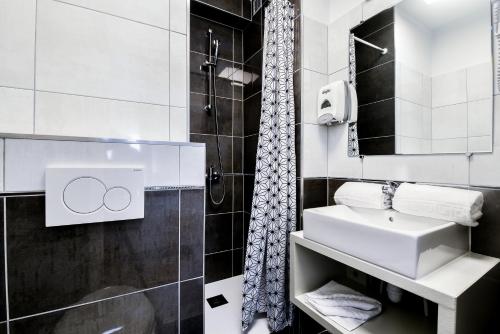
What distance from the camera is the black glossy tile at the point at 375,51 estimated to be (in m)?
1.21

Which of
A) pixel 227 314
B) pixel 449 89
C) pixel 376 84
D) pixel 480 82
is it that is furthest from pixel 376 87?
pixel 227 314

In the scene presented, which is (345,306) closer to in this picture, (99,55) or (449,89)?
(449,89)

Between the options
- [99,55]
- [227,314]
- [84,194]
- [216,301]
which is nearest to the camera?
[84,194]

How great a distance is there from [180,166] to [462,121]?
4.08 ft

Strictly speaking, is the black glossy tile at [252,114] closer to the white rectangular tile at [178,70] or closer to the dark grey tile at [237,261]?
the white rectangular tile at [178,70]

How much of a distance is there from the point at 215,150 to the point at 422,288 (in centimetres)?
166

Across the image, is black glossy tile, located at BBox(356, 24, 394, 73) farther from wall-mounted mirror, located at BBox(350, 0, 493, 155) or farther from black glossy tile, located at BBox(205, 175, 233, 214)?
black glossy tile, located at BBox(205, 175, 233, 214)

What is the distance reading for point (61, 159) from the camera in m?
0.84

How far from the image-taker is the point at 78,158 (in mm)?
862

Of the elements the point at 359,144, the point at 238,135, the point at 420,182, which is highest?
the point at 238,135

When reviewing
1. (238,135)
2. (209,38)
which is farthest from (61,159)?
(209,38)

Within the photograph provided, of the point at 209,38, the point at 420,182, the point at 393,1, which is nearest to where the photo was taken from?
the point at 420,182

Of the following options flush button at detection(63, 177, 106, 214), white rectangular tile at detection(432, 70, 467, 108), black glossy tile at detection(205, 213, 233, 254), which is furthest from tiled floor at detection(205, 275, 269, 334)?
white rectangular tile at detection(432, 70, 467, 108)

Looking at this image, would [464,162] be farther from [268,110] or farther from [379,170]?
[268,110]
